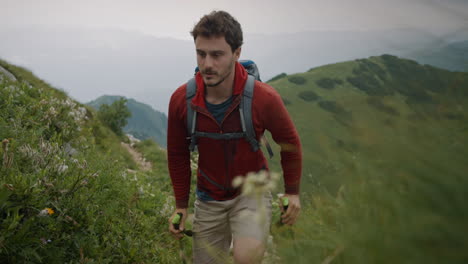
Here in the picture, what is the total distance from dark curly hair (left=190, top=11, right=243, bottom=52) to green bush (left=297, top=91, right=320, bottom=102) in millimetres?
84423

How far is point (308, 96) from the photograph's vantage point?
282 feet

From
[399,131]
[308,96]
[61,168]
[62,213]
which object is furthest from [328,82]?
[399,131]

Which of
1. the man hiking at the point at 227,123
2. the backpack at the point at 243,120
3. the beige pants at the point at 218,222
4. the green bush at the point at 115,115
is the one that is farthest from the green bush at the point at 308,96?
the backpack at the point at 243,120

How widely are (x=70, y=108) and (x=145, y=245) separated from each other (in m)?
4.54

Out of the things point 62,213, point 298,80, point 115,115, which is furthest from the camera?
point 298,80

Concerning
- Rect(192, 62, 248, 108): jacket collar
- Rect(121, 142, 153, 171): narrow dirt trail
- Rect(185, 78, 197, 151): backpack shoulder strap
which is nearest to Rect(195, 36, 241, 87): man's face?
Rect(192, 62, 248, 108): jacket collar

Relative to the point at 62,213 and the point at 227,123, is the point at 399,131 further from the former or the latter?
the point at 62,213

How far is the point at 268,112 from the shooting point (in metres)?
3.37

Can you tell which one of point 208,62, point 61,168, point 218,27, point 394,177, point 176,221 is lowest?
point 176,221

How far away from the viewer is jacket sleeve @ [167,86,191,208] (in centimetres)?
358

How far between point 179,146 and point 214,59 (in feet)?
3.88

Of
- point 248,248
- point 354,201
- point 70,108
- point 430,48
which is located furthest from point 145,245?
point 70,108

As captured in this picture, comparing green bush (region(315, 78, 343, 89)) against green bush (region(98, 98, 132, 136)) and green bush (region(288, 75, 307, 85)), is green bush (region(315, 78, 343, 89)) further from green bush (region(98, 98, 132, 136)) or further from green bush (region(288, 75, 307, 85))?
green bush (region(98, 98, 132, 136))

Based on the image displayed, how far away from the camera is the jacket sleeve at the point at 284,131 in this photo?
3355 millimetres
